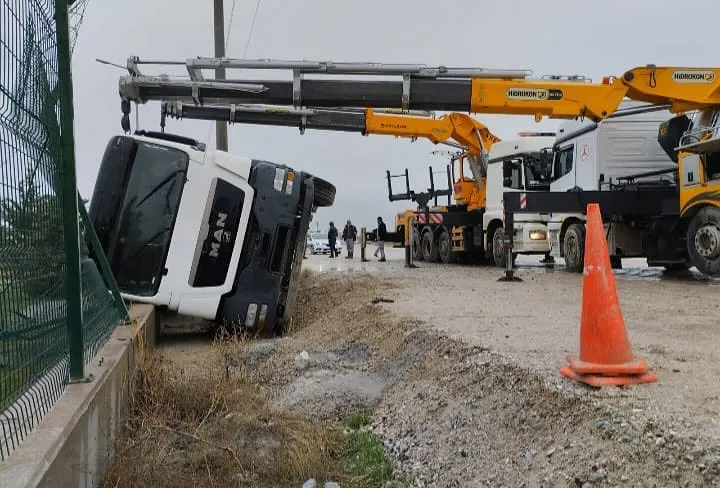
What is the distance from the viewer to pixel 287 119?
16578 millimetres

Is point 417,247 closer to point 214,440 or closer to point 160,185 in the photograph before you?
point 160,185

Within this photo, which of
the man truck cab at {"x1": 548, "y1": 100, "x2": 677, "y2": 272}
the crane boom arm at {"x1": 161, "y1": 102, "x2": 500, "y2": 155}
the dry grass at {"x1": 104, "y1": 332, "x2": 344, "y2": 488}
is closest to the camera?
the dry grass at {"x1": 104, "y1": 332, "x2": 344, "y2": 488}

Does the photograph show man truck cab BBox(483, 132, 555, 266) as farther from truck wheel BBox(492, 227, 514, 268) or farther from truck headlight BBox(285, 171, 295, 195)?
truck headlight BBox(285, 171, 295, 195)

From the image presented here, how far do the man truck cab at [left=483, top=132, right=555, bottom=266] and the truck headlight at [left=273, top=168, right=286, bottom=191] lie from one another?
367 inches

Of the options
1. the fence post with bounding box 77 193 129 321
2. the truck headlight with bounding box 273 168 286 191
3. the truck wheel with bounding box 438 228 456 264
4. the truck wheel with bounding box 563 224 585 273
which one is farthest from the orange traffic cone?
the truck wheel with bounding box 438 228 456 264

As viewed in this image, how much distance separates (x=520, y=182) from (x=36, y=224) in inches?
566

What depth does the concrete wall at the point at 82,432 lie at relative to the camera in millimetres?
2346

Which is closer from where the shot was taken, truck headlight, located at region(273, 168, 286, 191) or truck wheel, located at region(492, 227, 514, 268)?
truck headlight, located at region(273, 168, 286, 191)

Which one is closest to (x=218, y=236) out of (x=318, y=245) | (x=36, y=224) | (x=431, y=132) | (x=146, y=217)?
(x=146, y=217)

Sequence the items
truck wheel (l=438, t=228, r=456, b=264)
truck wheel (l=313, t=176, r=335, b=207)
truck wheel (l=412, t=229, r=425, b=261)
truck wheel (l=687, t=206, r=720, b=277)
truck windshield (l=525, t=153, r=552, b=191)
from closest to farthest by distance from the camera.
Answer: truck wheel (l=313, t=176, r=335, b=207) < truck wheel (l=687, t=206, r=720, b=277) < truck windshield (l=525, t=153, r=552, b=191) < truck wheel (l=438, t=228, r=456, b=264) < truck wheel (l=412, t=229, r=425, b=261)

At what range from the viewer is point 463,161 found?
19516 millimetres

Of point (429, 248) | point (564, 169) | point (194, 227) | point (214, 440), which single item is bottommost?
point (214, 440)

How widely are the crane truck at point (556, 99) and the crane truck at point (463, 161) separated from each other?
3.54 metres

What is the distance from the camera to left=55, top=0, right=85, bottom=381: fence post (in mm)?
3455
